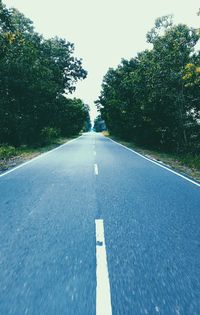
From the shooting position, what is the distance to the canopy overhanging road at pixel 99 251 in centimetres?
306

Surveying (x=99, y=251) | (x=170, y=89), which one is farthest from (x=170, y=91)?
(x=99, y=251)

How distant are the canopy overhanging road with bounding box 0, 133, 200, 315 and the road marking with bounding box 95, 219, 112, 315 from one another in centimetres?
1

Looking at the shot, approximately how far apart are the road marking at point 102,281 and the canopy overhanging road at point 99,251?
11 mm

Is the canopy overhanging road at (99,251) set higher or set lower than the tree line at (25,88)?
lower

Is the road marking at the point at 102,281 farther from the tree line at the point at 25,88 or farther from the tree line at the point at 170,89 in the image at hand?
the tree line at the point at 170,89

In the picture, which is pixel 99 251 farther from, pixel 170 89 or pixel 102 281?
pixel 170 89

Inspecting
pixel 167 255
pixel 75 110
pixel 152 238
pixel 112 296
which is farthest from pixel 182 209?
pixel 75 110

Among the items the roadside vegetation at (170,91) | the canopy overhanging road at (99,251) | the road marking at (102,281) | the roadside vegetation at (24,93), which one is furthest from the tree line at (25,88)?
the road marking at (102,281)

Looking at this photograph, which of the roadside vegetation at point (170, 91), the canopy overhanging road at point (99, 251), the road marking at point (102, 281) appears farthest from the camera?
the roadside vegetation at point (170, 91)

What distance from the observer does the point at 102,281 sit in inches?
135

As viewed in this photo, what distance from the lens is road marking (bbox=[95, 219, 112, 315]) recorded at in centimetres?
294

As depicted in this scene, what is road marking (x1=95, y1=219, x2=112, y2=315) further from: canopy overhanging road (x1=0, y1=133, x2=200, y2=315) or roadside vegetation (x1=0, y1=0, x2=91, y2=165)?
roadside vegetation (x1=0, y1=0, x2=91, y2=165)

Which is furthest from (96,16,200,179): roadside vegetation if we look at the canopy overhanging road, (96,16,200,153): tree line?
the canopy overhanging road

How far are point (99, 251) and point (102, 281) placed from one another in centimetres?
83
